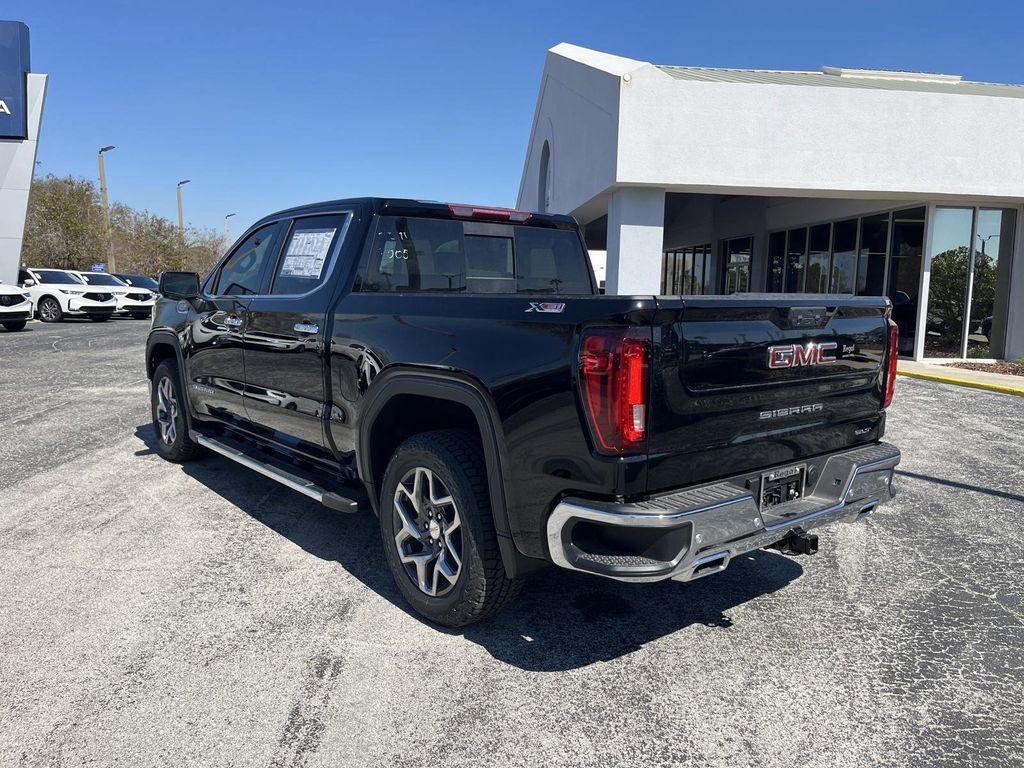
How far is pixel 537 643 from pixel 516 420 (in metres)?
1.09

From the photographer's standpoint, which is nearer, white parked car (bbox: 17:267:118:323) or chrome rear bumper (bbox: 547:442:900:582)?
chrome rear bumper (bbox: 547:442:900:582)

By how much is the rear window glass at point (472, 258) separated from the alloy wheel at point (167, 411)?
113 inches

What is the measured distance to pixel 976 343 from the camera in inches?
633

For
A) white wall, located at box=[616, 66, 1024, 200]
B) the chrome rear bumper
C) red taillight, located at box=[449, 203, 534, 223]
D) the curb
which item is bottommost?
the curb

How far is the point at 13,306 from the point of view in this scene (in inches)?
770

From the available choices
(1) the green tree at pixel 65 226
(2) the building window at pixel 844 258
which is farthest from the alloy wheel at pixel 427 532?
(1) the green tree at pixel 65 226

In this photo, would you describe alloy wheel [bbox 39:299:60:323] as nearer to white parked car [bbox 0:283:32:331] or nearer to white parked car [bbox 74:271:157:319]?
white parked car [bbox 74:271:157:319]

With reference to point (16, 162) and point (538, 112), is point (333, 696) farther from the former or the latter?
point (16, 162)

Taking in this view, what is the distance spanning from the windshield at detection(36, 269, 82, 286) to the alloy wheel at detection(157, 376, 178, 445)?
21564 mm

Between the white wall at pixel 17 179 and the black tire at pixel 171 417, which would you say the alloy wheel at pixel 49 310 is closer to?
the white wall at pixel 17 179

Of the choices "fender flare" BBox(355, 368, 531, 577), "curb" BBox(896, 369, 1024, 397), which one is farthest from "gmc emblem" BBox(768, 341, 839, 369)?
"curb" BBox(896, 369, 1024, 397)

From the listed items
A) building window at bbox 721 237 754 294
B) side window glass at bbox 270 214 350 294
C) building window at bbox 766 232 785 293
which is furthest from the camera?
building window at bbox 721 237 754 294

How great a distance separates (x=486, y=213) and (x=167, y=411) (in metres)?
3.49

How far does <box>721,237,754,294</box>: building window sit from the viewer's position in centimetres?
2259
